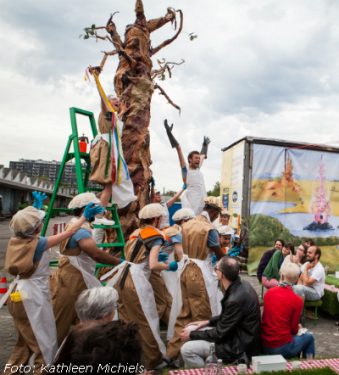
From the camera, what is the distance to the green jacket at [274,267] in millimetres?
6621

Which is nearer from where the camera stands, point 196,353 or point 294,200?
point 196,353

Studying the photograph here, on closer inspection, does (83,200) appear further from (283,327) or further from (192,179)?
(192,179)

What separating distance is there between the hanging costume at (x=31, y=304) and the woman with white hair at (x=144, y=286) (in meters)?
0.80

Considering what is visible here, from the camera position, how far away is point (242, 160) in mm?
10094

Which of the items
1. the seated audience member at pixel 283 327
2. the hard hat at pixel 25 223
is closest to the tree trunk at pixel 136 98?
→ the hard hat at pixel 25 223

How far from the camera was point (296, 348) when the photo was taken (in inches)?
126

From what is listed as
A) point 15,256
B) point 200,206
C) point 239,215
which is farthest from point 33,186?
point 15,256

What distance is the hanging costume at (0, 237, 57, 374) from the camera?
3.03m

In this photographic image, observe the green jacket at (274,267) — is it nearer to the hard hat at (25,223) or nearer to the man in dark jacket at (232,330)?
the man in dark jacket at (232,330)

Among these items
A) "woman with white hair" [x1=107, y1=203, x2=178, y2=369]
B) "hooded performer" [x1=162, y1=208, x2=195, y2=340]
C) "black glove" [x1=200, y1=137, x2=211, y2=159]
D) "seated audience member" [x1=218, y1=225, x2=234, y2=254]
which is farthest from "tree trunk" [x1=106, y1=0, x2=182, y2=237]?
"woman with white hair" [x1=107, y1=203, x2=178, y2=369]

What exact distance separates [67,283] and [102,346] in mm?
1985

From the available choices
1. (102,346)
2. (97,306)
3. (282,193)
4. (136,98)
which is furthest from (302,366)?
(282,193)

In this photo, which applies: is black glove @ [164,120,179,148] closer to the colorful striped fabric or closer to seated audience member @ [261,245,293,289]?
seated audience member @ [261,245,293,289]

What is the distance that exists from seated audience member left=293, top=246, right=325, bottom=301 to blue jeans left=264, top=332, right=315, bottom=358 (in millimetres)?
2933
